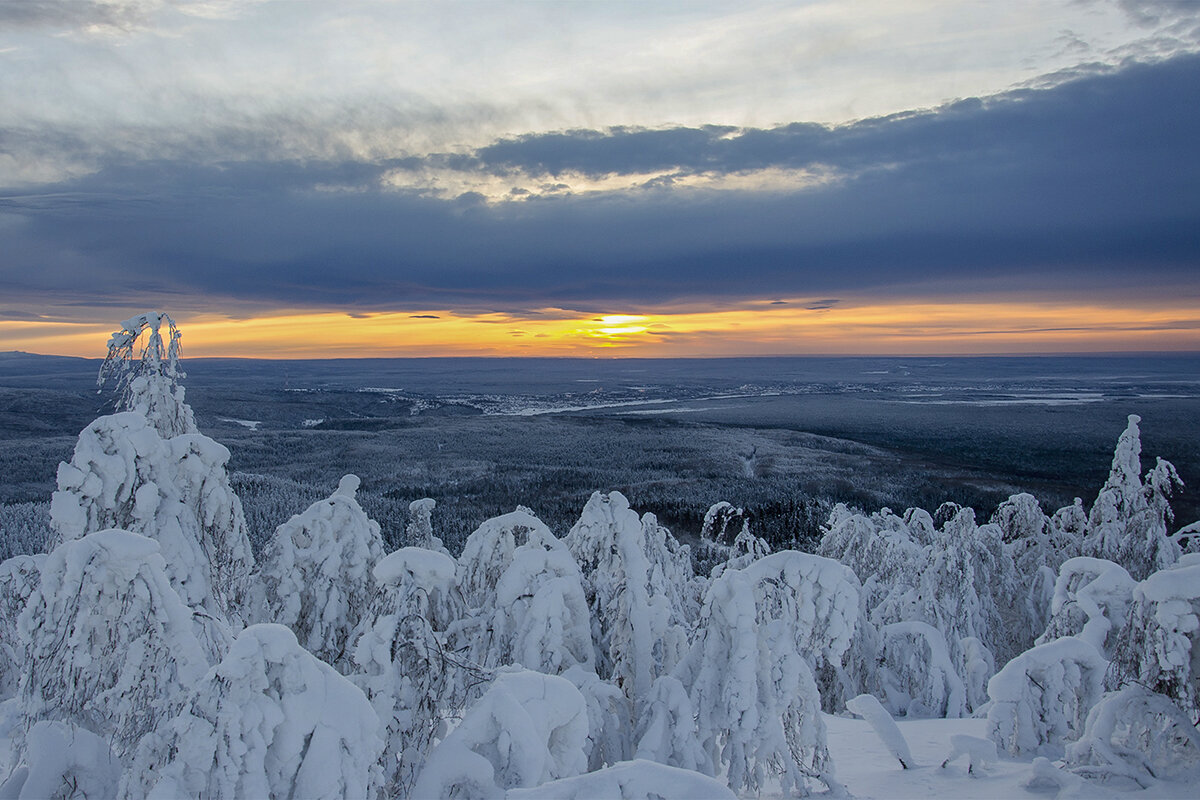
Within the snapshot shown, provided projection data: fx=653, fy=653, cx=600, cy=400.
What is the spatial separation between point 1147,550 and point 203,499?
20356 millimetres

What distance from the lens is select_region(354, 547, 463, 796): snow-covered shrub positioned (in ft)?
18.8

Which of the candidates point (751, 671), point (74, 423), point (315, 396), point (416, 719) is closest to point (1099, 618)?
point (751, 671)

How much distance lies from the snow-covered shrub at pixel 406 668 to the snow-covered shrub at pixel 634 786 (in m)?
2.03

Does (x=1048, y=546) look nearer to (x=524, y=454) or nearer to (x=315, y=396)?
(x=524, y=454)

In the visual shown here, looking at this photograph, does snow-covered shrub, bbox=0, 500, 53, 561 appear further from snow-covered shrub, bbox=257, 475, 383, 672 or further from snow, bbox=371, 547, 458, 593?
snow, bbox=371, 547, 458, 593

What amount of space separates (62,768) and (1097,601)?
11106 millimetres

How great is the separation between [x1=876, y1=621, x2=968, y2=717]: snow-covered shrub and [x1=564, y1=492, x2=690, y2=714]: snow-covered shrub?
25.9 feet

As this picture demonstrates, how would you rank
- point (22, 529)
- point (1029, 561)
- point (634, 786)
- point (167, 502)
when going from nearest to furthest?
point (634, 786) → point (167, 502) → point (1029, 561) → point (22, 529)

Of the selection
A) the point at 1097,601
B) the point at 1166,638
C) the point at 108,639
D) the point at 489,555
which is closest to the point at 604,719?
the point at 489,555

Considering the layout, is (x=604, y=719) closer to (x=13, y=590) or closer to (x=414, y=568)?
(x=414, y=568)

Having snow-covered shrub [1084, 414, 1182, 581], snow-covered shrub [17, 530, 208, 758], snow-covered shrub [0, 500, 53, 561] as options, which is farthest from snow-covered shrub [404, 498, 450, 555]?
snow-covered shrub [0, 500, 53, 561]

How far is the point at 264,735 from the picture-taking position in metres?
3.89

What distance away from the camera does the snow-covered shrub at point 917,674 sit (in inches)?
533

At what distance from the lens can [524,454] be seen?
71375 millimetres
